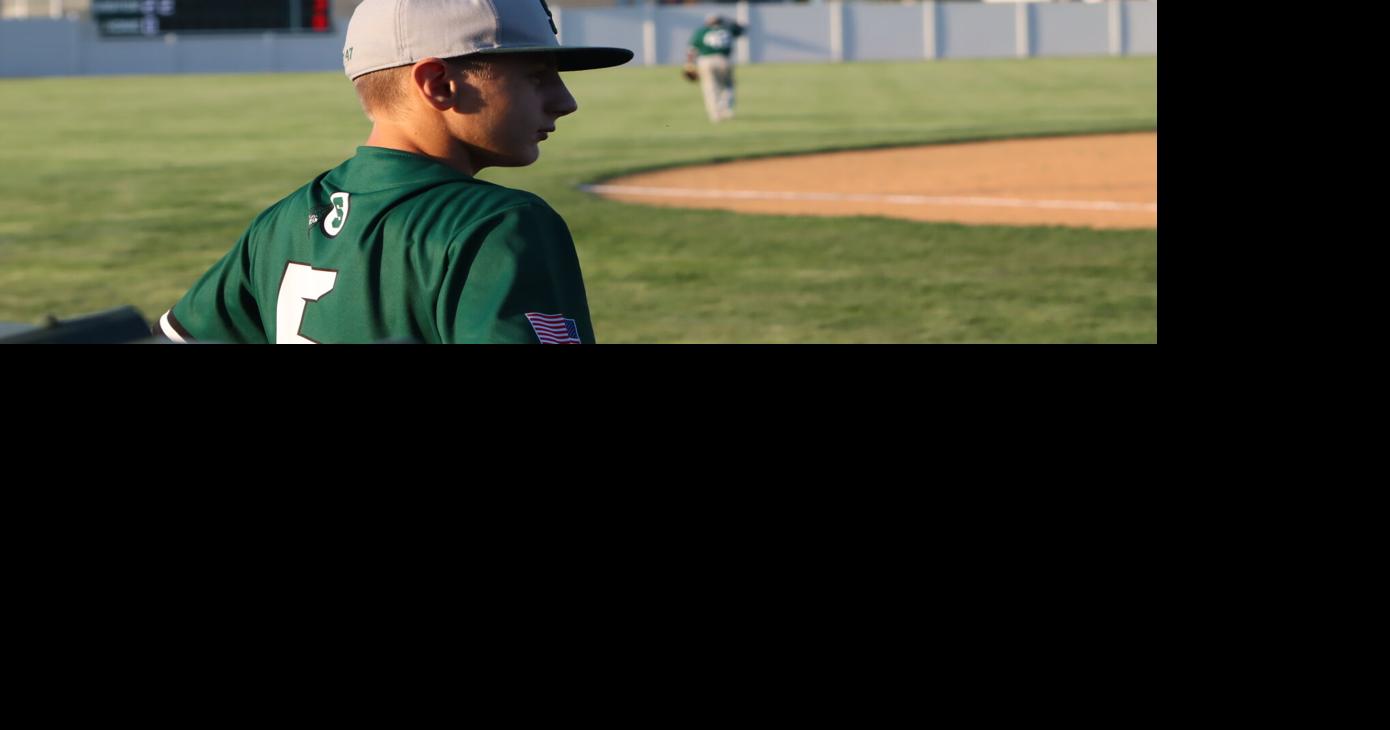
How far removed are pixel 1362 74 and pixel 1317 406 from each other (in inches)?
9.9

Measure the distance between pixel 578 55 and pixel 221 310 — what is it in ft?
1.76

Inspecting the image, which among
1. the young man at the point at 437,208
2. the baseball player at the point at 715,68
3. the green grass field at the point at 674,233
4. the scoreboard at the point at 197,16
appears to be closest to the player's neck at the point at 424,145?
the young man at the point at 437,208

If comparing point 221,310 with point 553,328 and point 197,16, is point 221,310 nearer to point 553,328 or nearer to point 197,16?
point 553,328

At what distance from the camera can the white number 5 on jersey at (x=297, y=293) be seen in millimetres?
1640

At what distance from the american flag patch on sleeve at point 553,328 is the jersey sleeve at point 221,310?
542mm

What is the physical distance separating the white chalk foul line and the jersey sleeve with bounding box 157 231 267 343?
9040 millimetres

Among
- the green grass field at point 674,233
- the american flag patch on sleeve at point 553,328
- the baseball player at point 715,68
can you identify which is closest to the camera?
the american flag patch on sleeve at point 553,328

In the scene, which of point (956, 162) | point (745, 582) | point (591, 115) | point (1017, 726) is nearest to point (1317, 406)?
point (1017, 726)

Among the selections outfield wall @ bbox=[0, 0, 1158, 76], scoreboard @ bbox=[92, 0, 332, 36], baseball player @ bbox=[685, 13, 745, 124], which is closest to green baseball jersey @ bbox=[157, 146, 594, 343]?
baseball player @ bbox=[685, 13, 745, 124]

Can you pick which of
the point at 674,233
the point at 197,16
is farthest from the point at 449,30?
the point at 197,16

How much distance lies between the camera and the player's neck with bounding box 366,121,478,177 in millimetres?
1708

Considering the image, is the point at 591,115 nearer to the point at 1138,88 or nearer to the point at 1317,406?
the point at 1138,88

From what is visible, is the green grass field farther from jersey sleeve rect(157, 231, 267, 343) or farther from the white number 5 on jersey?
jersey sleeve rect(157, 231, 267, 343)

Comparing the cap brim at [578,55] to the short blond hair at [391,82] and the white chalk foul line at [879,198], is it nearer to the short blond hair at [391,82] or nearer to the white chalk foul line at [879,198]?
the short blond hair at [391,82]
